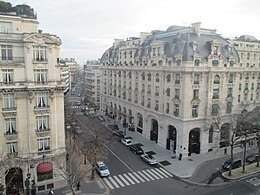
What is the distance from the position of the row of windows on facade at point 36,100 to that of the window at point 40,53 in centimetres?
473

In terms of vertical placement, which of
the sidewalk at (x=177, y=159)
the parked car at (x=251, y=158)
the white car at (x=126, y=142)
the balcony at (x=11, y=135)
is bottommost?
the sidewalk at (x=177, y=159)

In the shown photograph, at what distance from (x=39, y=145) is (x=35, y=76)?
9.93 m

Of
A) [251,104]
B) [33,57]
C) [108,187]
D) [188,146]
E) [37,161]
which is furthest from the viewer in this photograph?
[251,104]

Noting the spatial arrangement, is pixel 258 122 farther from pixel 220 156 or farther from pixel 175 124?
pixel 175 124

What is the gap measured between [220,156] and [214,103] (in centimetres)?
1114

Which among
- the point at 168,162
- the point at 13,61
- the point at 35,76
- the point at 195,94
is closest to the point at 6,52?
the point at 13,61

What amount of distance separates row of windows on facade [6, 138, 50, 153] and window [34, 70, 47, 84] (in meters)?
8.47

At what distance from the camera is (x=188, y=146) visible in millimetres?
A: 48906

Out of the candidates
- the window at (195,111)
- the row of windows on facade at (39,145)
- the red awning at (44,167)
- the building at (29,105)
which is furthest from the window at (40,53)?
the window at (195,111)

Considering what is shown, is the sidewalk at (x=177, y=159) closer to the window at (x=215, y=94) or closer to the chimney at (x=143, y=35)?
the window at (x=215, y=94)

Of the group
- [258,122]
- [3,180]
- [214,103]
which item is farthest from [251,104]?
[3,180]

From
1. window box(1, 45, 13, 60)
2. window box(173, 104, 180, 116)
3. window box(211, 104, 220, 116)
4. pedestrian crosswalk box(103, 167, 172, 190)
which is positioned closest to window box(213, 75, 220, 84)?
window box(211, 104, 220, 116)

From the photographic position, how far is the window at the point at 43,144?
3394cm

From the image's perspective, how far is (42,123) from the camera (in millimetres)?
33750
